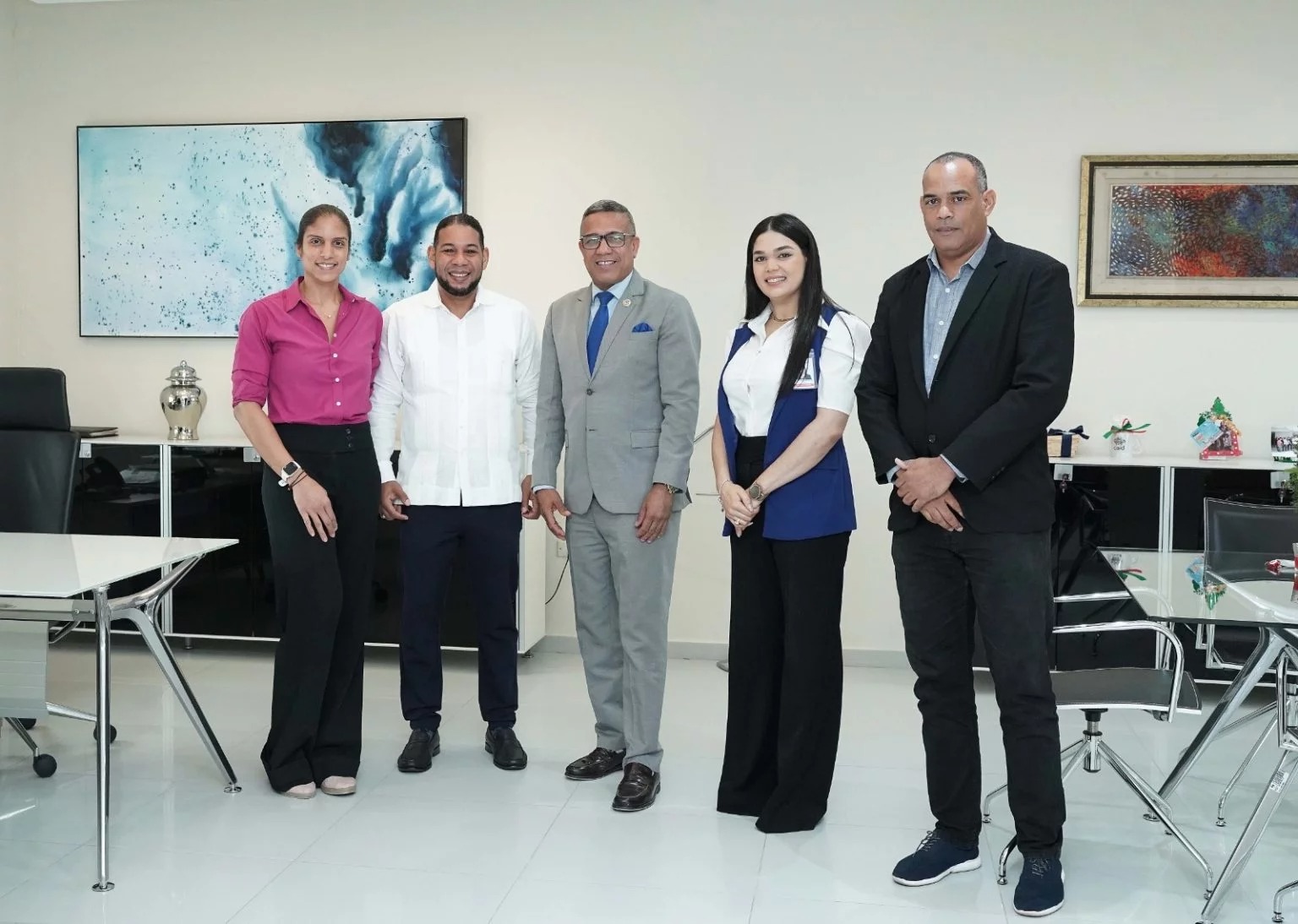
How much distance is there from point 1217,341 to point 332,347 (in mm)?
3489

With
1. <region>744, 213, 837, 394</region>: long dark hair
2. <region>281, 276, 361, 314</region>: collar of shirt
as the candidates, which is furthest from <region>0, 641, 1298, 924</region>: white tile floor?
<region>281, 276, 361, 314</region>: collar of shirt

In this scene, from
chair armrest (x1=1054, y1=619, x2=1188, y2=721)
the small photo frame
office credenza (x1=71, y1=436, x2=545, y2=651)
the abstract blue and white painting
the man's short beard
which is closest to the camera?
chair armrest (x1=1054, y1=619, x2=1188, y2=721)

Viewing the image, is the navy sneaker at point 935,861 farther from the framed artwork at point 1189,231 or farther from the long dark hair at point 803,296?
the framed artwork at point 1189,231

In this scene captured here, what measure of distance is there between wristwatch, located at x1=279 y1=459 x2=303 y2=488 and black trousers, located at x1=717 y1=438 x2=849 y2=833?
1.17 m

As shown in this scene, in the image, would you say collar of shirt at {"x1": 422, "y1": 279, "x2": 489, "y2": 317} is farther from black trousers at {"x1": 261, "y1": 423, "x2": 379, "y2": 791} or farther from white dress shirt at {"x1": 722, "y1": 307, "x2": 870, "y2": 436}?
white dress shirt at {"x1": 722, "y1": 307, "x2": 870, "y2": 436}

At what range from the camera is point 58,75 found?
538cm

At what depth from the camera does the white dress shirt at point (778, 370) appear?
9.66 ft

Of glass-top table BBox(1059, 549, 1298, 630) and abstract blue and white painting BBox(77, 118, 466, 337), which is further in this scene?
abstract blue and white painting BBox(77, 118, 466, 337)

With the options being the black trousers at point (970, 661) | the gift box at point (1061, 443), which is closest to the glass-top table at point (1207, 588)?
the black trousers at point (970, 661)

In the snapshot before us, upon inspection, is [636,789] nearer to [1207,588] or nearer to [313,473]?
[313,473]

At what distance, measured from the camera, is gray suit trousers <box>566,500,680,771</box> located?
3291 millimetres

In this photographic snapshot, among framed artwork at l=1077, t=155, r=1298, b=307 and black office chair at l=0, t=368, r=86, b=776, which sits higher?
framed artwork at l=1077, t=155, r=1298, b=307

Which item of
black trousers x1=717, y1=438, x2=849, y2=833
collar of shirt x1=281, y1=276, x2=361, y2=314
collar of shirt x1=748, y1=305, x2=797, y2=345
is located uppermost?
collar of shirt x1=281, y1=276, x2=361, y2=314

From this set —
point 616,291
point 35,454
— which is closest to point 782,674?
point 616,291
